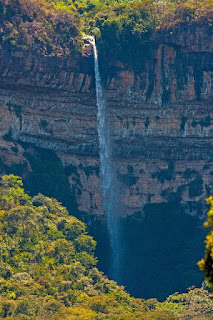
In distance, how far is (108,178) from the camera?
251 ft

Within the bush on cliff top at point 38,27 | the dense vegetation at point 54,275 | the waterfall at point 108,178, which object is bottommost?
the dense vegetation at point 54,275

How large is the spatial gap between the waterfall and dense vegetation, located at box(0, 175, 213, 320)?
3814 mm

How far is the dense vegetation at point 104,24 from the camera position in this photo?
7206 centimetres

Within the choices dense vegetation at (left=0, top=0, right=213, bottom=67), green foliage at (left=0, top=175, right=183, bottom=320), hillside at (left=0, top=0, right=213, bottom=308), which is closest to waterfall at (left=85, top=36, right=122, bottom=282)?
hillside at (left=0, top=0, right=213, bottom=308)

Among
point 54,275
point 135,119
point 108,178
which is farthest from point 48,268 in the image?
point 135,119

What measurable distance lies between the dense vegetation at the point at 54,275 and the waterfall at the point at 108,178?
3.81m

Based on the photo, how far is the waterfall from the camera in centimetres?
7438

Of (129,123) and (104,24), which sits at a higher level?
(104,24)

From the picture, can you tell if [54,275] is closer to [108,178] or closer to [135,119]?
[108,178]

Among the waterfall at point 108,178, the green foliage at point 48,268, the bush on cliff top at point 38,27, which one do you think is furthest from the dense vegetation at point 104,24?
the green foliage at point 48,268

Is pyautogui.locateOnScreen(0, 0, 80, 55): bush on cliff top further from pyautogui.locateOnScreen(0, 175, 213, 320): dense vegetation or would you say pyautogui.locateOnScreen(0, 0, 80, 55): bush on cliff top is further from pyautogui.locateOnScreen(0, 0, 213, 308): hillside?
pyautogui.locateOnScreen(0, 175, 213, 320): dense vegetation

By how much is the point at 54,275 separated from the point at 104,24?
733 inches

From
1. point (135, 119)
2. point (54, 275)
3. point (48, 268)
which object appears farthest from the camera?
point (135, 119)

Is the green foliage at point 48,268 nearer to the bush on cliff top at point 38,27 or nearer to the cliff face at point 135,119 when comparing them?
the cliff face at point 135,119
